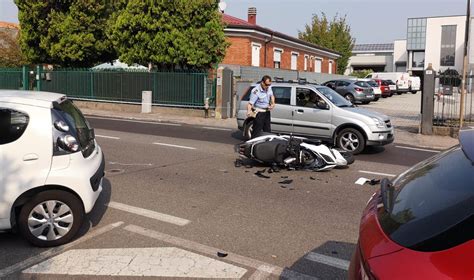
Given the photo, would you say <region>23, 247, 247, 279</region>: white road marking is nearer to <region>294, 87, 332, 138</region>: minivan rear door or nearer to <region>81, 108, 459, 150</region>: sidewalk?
<region>294, 87, 332, 138</region>: minivan rear door

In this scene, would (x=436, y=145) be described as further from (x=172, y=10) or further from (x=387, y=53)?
(x=387, y=53)

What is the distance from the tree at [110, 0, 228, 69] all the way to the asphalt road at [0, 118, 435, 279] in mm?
10737

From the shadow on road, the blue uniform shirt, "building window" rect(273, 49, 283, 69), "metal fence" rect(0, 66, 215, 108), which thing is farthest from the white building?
the shadow on road

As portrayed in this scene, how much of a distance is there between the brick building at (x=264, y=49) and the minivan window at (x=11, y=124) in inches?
681

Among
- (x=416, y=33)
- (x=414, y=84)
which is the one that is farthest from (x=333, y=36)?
(x=416, y=33)

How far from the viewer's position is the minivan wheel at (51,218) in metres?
4.60

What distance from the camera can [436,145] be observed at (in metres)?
13.0

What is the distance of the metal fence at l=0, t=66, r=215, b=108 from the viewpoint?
66.1 feet

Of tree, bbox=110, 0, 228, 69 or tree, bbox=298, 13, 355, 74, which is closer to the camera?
tree, bbox=110, 0, 228, 69

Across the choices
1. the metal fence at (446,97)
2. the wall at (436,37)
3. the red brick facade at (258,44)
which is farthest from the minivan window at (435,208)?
the wall at (436,37)

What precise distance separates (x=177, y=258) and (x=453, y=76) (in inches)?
Result: 503

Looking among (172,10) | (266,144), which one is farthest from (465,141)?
(172,10)

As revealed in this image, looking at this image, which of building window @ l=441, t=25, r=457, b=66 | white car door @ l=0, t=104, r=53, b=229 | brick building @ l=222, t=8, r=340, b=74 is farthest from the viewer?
building window @ l=441, t=25, r=457, b=66

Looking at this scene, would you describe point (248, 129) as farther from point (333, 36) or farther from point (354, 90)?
point (333, 36)
